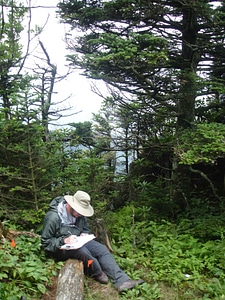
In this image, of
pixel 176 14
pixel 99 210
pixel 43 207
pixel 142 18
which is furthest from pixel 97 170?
pixel 176 14

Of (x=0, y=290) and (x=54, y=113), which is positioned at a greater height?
(x=54, y=113)

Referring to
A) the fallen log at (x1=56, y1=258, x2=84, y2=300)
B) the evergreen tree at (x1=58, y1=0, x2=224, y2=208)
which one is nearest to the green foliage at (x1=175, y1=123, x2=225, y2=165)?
the evergreen tree at (x1=58, y1=0, x2=224, y2=208)

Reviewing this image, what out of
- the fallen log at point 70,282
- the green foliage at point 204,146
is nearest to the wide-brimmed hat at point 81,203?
the fallen log at point 70,282

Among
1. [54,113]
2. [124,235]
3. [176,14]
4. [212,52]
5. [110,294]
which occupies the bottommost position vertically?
[110,294]

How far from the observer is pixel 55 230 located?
4.73 metres

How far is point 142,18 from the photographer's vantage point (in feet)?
21.4

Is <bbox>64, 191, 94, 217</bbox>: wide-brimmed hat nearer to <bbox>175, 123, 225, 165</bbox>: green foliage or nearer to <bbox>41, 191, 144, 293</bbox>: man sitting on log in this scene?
<bbox>41, 191, 144, 293</bbox>: man sitting on log

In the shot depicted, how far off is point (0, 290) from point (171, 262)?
3294mm

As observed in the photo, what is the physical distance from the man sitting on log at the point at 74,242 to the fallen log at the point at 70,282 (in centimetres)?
26

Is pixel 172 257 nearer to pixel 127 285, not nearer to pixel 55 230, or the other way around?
pixel 127 285

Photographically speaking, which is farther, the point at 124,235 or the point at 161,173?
the point at 161,173

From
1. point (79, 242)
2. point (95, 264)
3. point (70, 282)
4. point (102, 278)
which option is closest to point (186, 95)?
point (79, 242)

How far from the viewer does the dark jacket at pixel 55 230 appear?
454 cm

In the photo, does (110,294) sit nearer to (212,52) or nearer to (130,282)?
(130,282)
